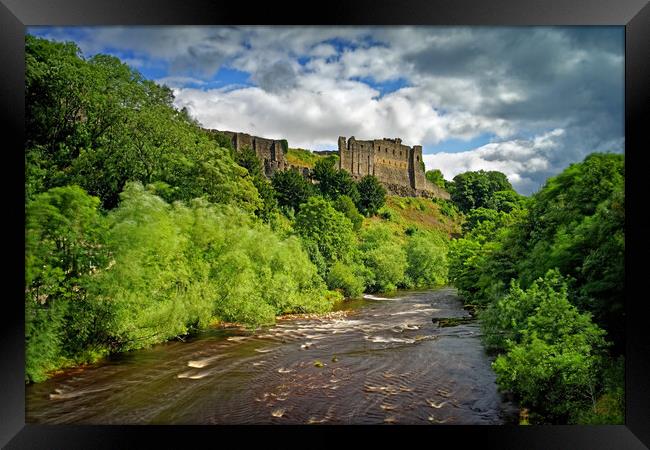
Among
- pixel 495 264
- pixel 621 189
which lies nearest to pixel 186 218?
pixel 495 264

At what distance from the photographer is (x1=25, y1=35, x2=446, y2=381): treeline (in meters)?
5.34

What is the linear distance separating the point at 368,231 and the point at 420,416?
829 cm

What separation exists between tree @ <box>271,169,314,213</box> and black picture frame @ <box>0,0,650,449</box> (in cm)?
803

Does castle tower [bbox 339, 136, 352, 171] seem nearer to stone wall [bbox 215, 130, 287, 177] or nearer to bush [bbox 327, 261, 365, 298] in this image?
stone wall [bbox 215, 130, 287, 177]

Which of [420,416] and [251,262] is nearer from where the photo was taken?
[420,416]

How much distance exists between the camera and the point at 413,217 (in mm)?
14227

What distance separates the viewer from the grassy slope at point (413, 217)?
1312 cm

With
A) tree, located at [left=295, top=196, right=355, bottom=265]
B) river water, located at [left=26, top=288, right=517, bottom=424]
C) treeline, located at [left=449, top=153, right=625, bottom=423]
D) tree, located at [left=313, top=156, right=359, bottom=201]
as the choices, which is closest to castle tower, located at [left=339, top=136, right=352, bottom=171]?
tree, located at [left=313, top=156, right=359, bottom=201]

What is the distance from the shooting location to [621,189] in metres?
4.22

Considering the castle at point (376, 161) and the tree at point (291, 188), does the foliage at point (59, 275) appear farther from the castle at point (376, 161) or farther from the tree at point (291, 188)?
the tree at point (291, 188)

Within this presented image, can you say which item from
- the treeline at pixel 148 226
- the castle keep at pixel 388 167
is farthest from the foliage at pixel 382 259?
the castle keep at pixel 388 167

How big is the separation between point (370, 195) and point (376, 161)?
1.25m
